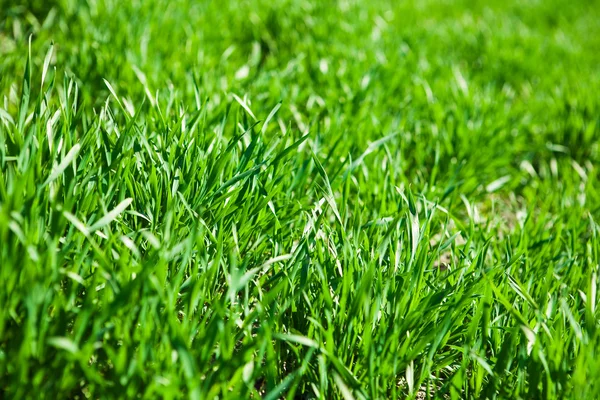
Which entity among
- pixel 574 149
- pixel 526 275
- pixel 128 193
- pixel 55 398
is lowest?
pixel 574 149

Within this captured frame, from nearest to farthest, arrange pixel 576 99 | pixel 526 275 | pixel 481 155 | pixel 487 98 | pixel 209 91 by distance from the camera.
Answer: pixel 526 275
pixel 209 91
pixel 481 155
pixel 487 98
pixel 576 99

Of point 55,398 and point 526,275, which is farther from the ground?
point 55,398

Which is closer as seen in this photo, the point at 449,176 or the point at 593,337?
the point at 593,337

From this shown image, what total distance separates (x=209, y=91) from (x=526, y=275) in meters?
1.34

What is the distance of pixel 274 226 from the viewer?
161 cm

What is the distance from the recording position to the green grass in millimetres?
1134

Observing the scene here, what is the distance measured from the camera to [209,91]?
7.48ft

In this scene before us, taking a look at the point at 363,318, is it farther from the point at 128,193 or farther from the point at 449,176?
the point at 449,176

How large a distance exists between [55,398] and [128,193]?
57cm

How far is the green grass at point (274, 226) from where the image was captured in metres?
1.13

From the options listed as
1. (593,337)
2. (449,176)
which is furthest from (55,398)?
(449,176)

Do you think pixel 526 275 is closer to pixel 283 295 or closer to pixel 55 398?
pixel 283 295

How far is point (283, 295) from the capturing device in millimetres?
1371

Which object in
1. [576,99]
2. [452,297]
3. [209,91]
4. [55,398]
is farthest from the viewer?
[576,99]
